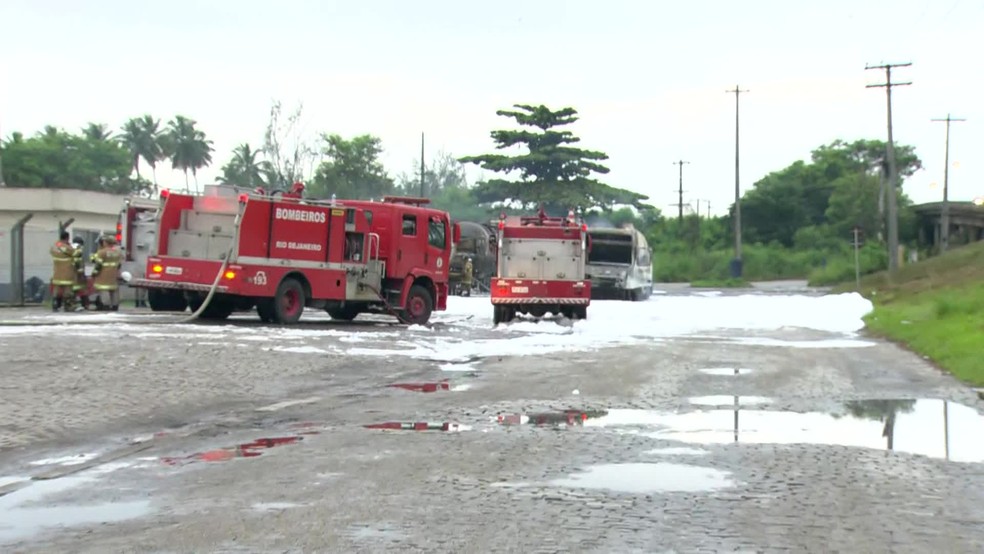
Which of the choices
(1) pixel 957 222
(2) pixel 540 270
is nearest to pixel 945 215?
(1) pixel 957 222

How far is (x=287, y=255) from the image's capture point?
2367 centimetres

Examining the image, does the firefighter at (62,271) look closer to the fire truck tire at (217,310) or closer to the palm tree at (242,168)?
the fire truck tire at (217,310)

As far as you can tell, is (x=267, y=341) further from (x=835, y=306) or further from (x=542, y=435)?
(x=835, y=306)

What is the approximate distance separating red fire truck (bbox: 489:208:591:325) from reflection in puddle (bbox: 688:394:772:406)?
1591 cm

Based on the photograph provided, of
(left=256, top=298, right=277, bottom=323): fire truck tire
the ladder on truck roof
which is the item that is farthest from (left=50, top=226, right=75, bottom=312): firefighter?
the ladder on truck roof

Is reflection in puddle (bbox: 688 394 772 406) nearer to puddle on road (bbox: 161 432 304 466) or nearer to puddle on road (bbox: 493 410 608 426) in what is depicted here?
puddle on road (bbox: 493 410 608 426)

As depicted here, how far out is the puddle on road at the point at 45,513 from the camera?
6214mm

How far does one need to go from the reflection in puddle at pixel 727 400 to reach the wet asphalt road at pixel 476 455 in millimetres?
74

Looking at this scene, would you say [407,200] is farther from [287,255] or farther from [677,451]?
[677,451]

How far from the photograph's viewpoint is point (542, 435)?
9.66m

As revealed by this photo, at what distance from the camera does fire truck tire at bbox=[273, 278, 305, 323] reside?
925 inches

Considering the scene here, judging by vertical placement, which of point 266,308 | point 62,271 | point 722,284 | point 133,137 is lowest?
point 266,308

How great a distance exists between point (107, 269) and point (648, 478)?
2003cm

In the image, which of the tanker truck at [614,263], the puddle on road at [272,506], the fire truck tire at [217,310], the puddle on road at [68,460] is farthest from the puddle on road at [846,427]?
the tanker truck at [614,263]
